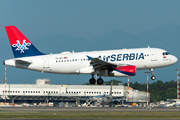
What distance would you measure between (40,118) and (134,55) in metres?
19.2

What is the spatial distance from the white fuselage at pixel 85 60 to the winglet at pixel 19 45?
1.28 meters

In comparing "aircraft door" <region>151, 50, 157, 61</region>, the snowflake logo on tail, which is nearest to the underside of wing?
"aircraft door" <region>151, 50, 157, 61</region>

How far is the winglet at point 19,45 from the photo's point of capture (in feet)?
187

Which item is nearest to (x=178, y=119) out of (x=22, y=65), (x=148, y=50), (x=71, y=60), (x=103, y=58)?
(x=148, y=50)

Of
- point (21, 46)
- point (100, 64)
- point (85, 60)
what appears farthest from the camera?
point (21, 46)

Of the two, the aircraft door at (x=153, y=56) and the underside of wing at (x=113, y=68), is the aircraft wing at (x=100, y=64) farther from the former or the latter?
the aircraft door at (x=153, y=56)

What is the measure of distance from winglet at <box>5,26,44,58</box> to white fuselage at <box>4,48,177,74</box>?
1.28m

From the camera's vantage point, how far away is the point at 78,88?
484ft

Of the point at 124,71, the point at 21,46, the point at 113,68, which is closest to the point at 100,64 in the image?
the point at 113,68

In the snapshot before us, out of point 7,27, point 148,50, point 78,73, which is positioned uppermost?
point 7,27

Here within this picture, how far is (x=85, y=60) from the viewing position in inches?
2168

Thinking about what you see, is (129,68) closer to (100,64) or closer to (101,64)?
(101,64)

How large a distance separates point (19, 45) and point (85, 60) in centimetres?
1175

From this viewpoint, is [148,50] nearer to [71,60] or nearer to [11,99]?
[71,60]
